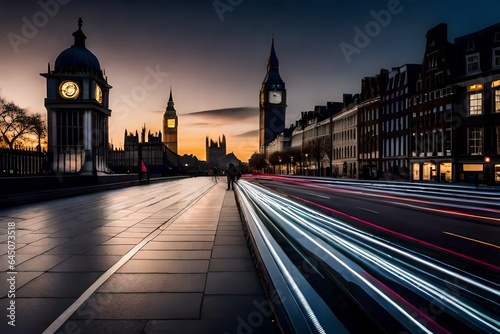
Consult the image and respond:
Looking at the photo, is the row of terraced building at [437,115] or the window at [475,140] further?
the window at [475,140]

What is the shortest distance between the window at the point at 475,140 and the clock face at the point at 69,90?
2174 inches

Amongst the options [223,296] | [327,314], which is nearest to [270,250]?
[223,296]

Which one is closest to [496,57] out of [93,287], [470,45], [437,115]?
[470,45]

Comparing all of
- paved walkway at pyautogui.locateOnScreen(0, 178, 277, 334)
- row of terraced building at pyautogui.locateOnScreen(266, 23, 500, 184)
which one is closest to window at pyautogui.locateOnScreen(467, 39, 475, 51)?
row of terraced building at pyautogui.locateOnScreen(266, 23, 500, 184)

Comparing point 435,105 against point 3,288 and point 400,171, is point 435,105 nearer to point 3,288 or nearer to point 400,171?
point 400,171

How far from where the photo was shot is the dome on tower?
67.4m

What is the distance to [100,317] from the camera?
4672 millimetres

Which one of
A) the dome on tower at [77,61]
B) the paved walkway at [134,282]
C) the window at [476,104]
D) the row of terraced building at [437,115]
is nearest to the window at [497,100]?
the row of terraced building at [437,115]

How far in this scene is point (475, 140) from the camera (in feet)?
157

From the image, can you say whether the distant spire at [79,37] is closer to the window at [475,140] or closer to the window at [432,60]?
the window at [432,60]

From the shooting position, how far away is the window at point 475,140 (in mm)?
47281

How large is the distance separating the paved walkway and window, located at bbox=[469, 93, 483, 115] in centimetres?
4572

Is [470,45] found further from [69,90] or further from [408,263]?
[69,90]

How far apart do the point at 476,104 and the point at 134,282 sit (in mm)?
51149
